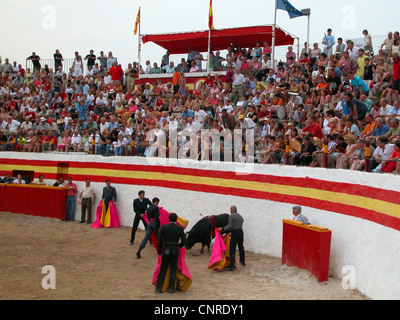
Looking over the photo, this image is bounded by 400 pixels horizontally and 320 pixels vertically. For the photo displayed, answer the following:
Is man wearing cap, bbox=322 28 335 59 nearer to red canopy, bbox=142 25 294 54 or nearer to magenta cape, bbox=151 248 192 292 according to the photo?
red canopy, bbox=142 25 294 54

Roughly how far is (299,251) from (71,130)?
13304 mm

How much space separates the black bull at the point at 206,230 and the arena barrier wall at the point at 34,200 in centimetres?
724

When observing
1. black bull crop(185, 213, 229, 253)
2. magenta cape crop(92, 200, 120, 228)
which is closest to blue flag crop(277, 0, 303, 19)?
magenta cape crop(92, 200, 120, 228)

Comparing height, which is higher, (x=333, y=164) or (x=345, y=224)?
(x=333, y=164)

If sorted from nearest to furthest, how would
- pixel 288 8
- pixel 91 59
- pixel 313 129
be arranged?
pixel 313 129 < pixel 288 8 < pixel 91 59

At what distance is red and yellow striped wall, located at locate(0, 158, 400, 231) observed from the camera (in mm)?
10695

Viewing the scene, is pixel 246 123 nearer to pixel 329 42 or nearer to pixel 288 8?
pixel 329 42

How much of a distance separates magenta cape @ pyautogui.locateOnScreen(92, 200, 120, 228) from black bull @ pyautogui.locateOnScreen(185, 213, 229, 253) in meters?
4.64

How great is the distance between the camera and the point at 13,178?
71.1 ft

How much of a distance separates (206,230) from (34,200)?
9060mm

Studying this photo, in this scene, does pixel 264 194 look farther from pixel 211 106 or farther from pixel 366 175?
pixel 211 106

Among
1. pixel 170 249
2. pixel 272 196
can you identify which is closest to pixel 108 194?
pixel 272 196

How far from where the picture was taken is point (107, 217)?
18.6 m
